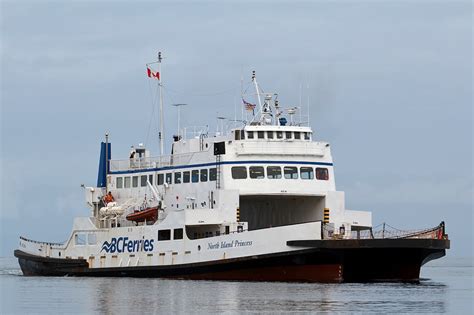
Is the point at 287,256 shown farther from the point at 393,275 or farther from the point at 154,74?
the point at 154,74

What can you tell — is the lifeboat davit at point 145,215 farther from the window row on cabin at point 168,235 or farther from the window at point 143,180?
the window at point 143,180

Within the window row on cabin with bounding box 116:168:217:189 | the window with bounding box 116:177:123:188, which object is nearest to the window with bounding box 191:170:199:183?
the window row on cabin with bounding box 116:168:217:189

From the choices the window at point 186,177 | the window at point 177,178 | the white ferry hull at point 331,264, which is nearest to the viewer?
the white ferry hull at point 331,264

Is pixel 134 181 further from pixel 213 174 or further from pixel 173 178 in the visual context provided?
pixel 213 174

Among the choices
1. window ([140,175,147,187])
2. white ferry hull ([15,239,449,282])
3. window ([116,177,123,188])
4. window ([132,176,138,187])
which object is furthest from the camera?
window ([116,177,123,188])

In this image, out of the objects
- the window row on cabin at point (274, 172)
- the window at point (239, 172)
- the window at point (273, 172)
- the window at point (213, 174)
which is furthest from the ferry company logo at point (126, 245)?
→ the window at point (273, 172)

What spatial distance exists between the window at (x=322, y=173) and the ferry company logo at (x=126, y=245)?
23.8 feet

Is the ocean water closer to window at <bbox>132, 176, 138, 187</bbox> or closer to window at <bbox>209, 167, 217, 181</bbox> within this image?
window at <bbox>209, 167, 217, 181</bbox>

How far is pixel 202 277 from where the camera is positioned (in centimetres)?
4734

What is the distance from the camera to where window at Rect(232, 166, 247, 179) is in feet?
158

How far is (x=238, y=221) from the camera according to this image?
47406mm

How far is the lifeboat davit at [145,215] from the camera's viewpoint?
5025 cm

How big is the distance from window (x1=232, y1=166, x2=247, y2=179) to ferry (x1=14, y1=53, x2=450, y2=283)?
0.13ft

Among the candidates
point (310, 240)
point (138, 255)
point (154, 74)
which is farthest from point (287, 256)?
point (154, 74)
